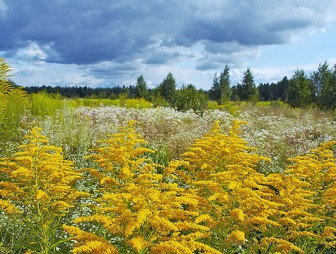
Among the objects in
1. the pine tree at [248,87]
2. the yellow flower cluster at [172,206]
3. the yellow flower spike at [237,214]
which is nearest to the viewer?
the yellow flower cluster at [172,206]

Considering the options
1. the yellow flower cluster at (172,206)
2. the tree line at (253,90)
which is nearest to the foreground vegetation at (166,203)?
the yellow flower cluster at (172,206)

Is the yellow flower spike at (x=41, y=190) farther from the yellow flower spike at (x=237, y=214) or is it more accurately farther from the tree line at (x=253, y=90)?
the tree line at (x=253, y=90)

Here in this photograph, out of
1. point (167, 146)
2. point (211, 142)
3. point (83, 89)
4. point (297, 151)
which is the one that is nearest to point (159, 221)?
point (211, 142)

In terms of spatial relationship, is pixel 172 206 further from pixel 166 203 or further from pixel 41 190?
pixel 41 190

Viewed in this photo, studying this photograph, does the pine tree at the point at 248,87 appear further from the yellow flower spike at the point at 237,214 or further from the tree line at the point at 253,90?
the yellow flower spike at the point at 237,214

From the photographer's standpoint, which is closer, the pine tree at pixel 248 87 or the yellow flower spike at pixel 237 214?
the yellow flower spike at pixel 237 214

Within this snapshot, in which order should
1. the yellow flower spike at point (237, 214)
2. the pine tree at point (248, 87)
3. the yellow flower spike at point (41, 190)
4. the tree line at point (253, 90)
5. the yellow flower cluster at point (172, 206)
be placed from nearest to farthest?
the yellow flower cluster at point (172, 206) < the yellow flower spike at point (237, 214) < the yellow flower spike at point (41, 190) < the tree line at point (253, 90) < the pine tree at point (248, 87)

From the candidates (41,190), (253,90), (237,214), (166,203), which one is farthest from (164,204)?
(253,90)

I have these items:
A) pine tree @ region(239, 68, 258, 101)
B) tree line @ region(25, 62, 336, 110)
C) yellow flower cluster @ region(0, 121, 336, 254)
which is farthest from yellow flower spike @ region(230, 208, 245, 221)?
pine tree @ region(239, 68, 258, 101)

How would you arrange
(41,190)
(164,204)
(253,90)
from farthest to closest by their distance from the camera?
(253,90) < (41,190) < (164,204)

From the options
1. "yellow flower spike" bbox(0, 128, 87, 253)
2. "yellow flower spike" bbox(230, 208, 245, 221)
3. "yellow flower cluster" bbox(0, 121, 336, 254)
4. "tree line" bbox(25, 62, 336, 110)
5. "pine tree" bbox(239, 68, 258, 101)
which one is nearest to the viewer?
"yellow flower cluster" bbox(0, 121, 336, 254)

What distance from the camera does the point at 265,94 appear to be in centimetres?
9756

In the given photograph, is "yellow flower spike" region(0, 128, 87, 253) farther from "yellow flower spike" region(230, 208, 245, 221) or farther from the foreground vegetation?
"yellow flower spike" region(230, 208, 245, 221)

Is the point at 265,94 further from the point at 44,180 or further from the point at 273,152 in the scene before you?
the point at 44,180
